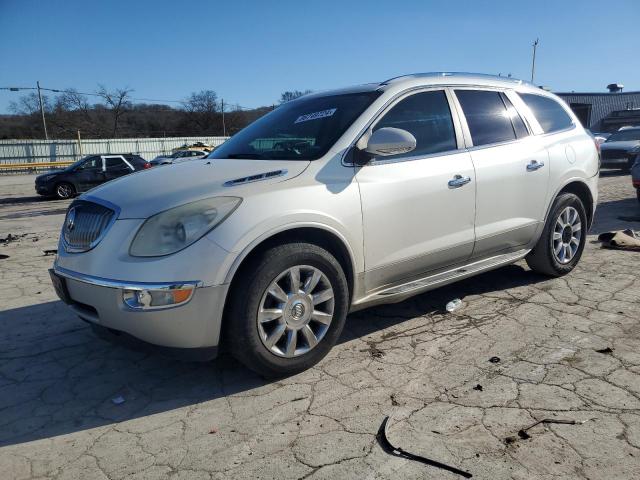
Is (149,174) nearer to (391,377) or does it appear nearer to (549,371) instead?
(391,377)

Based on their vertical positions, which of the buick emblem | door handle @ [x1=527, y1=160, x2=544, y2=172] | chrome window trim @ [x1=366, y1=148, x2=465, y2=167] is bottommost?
the buick emblem

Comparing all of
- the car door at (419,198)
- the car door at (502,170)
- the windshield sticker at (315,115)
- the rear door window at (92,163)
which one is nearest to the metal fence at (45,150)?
the rear door window at (92,163)

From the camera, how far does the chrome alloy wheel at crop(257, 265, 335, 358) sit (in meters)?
2.90

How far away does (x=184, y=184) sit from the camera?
2.99 meters

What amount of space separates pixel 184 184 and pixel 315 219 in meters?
0.81

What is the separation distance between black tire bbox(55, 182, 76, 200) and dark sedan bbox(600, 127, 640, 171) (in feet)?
58.2

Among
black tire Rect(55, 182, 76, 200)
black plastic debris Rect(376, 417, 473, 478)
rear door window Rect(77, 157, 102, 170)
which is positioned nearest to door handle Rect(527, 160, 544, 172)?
black plastic debris Rect(376, 417, 473, 478)

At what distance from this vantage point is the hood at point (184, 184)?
2.81 meters

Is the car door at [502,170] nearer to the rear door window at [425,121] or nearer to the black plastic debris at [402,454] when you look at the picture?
the rear door window at [425,121]

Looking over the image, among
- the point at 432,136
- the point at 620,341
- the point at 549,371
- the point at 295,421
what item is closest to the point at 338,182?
the point at 432,136

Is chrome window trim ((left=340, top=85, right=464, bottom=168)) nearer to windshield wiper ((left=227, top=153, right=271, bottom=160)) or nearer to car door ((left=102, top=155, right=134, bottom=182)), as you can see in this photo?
windshield wiper ((left=227, top=153, right=271, bottom=160))

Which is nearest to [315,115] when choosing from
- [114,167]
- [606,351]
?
[606,351]

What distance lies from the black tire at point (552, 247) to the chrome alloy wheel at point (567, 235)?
0.03 m

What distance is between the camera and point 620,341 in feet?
11.3
